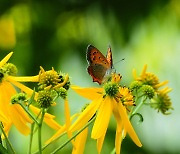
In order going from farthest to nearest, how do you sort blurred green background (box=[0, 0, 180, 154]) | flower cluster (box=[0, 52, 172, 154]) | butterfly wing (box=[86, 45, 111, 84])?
blurred green background (box=[0, 0, 180, 154]), butterfly wing (box=[86, 45, 111, 84]), flower cluster (box=[0, 52, 172, 154])

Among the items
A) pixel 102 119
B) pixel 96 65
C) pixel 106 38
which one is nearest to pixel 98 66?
pixel 96 65

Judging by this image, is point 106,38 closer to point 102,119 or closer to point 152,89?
point 152,89

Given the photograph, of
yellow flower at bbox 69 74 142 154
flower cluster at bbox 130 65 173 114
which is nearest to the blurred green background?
flower cluster at bbox 130 65 173 114

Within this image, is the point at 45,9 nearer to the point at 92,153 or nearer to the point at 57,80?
the point at 92,153

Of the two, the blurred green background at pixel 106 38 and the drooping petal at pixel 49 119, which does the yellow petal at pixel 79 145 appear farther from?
the blurred green background at pixel 106 38

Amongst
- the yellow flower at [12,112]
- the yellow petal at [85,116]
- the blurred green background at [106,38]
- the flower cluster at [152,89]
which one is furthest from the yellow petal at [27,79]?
the blurred green background at [106,38]

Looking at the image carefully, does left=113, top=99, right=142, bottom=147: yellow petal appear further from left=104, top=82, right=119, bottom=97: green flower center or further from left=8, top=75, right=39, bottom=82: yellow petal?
left=8, top=75, right=39, bottom=82: yellow petal
